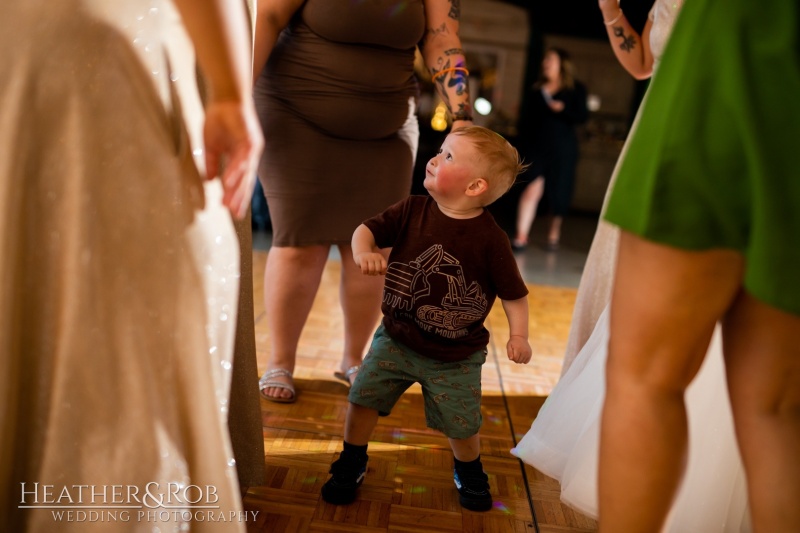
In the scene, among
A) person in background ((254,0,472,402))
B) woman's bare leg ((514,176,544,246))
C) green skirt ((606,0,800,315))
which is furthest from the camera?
woman's bare leg ((514,176,544,246))

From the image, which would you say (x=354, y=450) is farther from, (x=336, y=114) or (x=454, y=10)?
(x=454, y=10)

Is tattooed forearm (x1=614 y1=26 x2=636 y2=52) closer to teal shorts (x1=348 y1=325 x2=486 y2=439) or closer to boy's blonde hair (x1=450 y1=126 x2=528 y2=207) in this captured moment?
boy's blonde hair (x1=450 y1=126 x2=528 y2=207)

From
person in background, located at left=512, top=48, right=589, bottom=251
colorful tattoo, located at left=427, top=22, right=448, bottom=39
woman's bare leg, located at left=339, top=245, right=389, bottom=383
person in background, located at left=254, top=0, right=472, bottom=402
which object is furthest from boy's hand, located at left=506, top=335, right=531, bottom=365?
person in background, located at left=512, top=48, right=589, bottom=251

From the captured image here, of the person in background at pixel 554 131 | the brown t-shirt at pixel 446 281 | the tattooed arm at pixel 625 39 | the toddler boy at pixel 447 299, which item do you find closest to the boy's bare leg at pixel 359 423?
the toddler boy at pixel 447 299

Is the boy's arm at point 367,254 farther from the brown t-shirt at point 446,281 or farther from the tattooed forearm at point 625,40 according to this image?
the tattooed forearm at point 625,40

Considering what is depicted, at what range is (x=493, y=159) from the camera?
1.37m

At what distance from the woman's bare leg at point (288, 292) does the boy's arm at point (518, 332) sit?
65cm

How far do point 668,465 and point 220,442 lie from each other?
0.50m

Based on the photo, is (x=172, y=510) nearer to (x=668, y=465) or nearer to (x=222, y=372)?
(x=222, y=372)

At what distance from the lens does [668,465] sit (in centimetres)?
82

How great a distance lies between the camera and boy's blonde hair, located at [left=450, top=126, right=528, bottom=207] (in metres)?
1.36

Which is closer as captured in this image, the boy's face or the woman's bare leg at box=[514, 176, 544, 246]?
the boy's face

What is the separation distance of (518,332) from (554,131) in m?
4.25

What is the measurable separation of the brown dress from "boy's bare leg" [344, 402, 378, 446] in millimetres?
572
